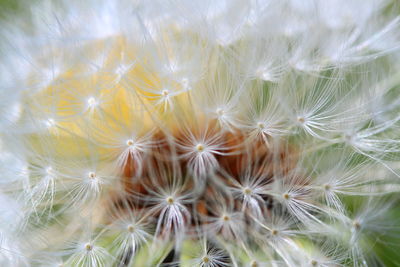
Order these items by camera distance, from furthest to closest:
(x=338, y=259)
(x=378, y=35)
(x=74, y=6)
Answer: (x=74, y=6), (x=378, y=35), (x=338, y=259)

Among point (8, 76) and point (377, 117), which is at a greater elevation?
point (8, 76)

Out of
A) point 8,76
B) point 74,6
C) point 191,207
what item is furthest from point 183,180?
point 74,6

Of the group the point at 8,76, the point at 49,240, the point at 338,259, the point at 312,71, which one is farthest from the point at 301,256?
the point at 8,76

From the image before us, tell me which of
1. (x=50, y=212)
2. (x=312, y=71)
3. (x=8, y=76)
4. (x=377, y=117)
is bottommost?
(x=50, y=212)

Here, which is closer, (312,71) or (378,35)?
(312,71)

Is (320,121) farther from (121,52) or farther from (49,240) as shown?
(49,240)

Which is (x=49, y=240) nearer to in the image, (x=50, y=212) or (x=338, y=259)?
(x=50, y=212)

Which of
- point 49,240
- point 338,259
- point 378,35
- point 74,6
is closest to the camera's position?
point 338,259
